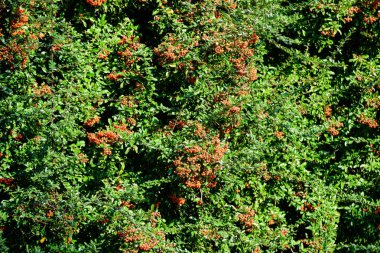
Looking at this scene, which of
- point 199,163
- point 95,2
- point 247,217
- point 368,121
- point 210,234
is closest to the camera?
point 199,163

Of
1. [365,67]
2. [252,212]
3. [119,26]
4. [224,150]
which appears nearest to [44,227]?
[224,150]

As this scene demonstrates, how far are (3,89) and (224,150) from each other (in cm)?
181

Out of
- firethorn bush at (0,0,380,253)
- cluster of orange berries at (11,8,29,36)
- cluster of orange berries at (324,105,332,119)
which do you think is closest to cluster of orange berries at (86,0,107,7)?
firethorn bush at (0,0,380,253)

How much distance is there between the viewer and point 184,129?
399cm

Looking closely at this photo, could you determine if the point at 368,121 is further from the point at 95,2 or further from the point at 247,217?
the point at 95,2

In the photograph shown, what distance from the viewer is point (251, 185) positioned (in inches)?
172

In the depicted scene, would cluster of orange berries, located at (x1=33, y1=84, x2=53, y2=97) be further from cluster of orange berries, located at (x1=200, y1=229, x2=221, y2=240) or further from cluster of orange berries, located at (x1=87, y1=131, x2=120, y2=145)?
cluster of orange berries, located at (x1=200, y1=229, x2=221, y2=240)

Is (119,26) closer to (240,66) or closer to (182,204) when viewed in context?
(240,66)

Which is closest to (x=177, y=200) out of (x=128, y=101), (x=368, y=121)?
(x=128, y=101)

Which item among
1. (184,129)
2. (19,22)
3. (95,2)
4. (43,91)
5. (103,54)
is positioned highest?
(95,2)

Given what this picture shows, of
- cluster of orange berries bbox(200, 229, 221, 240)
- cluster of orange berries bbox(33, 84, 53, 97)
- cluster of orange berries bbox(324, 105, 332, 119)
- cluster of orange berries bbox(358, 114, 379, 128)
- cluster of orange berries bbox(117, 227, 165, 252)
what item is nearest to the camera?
cluster of orange berries bbox(117, 227, 165, 252)

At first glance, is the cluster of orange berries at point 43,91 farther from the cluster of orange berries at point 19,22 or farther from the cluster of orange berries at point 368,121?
the cluster of orange berries at point 368,121

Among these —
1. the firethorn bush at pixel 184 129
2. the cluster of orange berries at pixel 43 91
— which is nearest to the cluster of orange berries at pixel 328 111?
Answer: the firethorn bush at pixel 184 129

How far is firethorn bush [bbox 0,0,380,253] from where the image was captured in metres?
3.71
